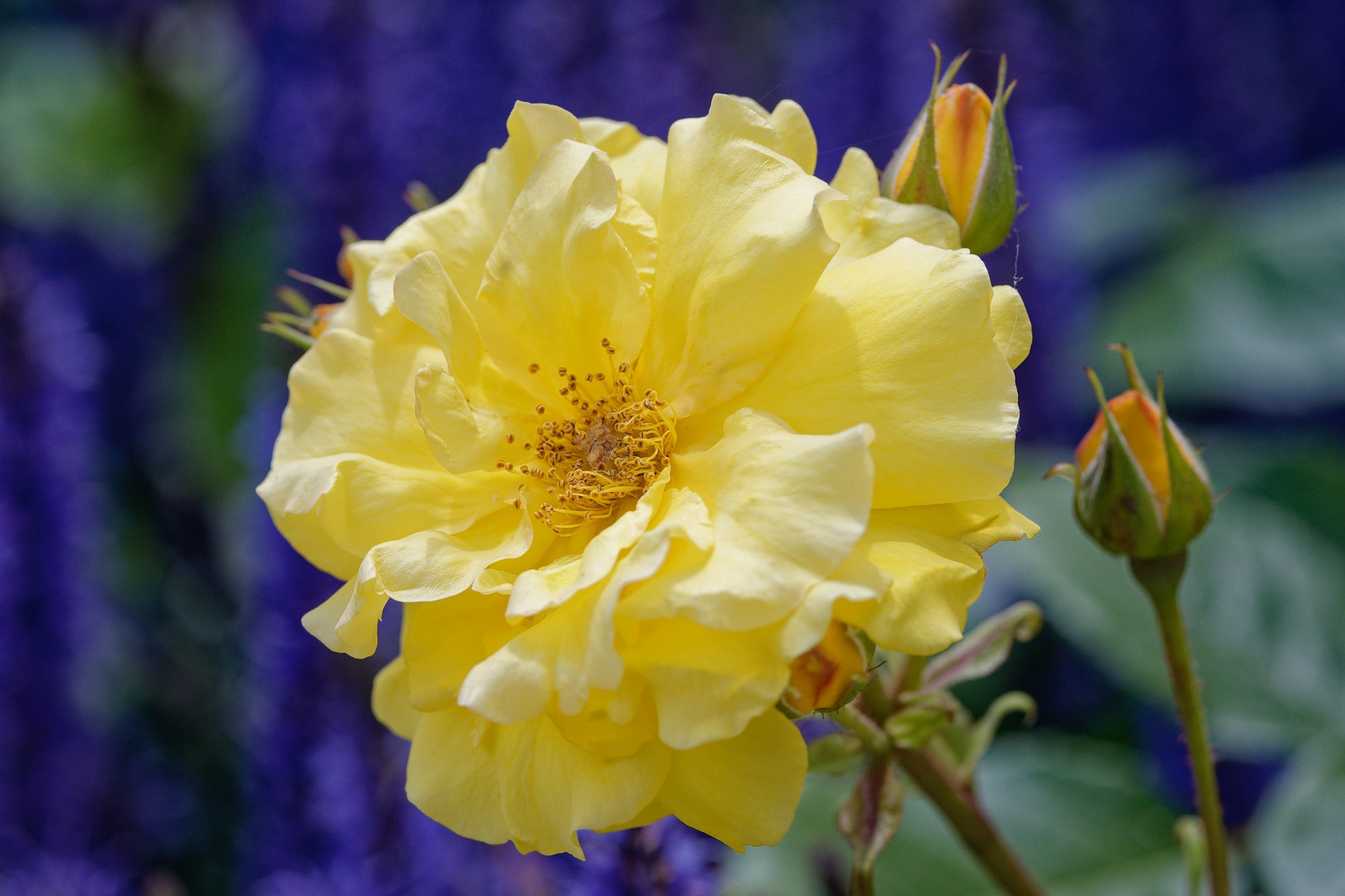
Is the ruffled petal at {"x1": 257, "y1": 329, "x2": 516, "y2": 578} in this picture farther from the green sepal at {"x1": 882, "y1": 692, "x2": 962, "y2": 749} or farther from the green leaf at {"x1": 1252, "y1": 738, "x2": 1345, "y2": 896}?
the green leaf at {"x1": 1252, "y1": 738, "x2": 1345, "y2": 896}

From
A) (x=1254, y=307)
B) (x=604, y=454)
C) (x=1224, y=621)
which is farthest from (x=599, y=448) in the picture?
(x=1254, y=307)

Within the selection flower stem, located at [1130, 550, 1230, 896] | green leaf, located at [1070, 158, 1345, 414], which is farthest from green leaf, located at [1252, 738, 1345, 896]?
green leaf, located at [1070, 158, 1345, 414]

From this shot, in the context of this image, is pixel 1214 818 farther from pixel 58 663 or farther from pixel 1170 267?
pixel 1170 267

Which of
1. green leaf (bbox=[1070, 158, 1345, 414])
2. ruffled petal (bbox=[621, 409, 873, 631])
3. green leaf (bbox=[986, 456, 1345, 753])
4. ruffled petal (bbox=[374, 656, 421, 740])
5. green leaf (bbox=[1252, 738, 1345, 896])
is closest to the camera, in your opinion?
ruffled petal (bbox=[621, 409, 873, 631])

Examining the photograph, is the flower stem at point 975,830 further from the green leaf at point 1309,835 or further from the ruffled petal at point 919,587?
the green leaf at point 1309,835

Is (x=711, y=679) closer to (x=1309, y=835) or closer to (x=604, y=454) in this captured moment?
(x=604, y=454)

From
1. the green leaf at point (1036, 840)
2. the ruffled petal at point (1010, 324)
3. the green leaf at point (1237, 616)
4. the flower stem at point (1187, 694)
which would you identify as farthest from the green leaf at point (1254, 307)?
the ruffled petal at point (1010, 324)
